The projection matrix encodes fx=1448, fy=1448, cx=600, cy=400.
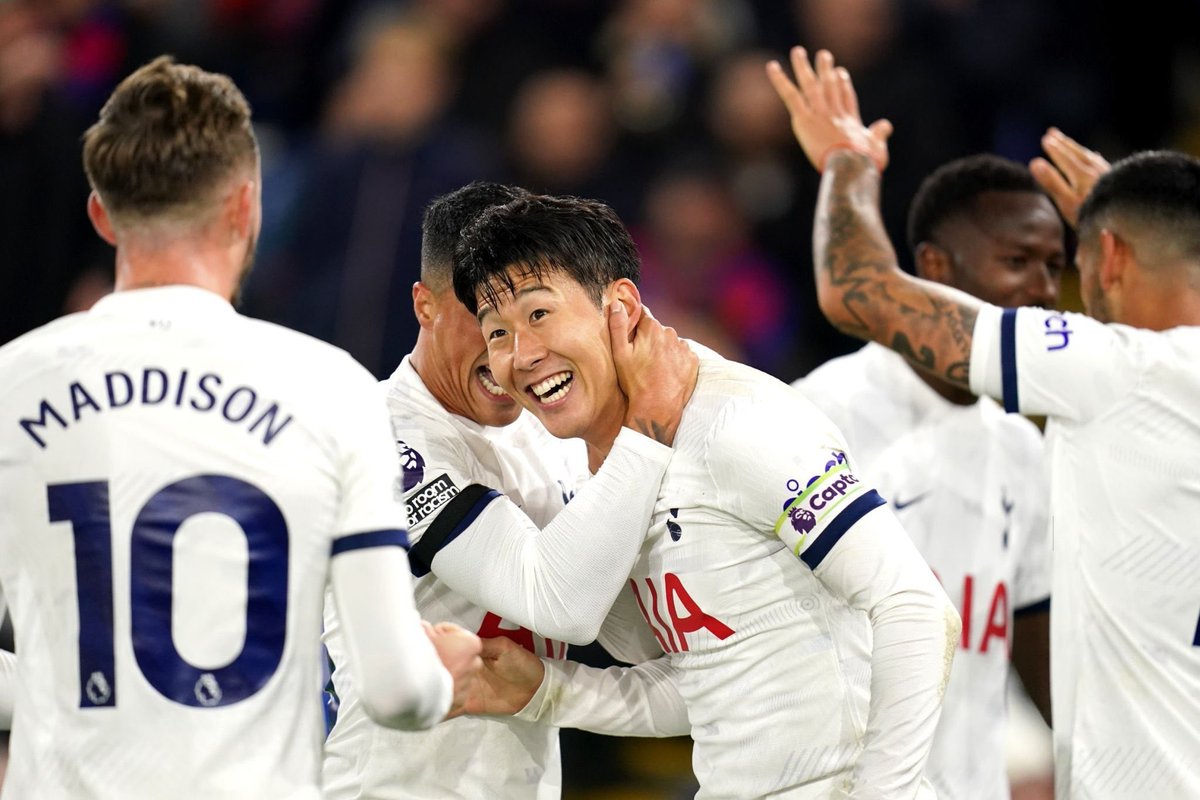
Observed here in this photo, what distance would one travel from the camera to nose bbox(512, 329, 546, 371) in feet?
10.1

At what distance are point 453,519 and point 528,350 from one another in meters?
0.40

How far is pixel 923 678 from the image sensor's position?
2.77 m

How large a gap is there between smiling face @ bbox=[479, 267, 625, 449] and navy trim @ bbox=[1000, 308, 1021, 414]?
101 centimetres

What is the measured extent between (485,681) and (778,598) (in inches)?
27.0

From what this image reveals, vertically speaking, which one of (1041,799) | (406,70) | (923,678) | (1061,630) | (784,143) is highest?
(406,70)

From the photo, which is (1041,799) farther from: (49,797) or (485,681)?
(49,797)

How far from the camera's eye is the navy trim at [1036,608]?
457 cm

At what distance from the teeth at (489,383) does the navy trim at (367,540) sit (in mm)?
1070

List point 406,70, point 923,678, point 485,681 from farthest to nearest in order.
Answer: point 406,70
point 485,681
point 923,678

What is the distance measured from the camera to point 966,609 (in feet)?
14.3

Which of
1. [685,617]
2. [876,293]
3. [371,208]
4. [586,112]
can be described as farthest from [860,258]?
[586,112]

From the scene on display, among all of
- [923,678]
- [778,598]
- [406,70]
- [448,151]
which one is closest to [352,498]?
[778,598]

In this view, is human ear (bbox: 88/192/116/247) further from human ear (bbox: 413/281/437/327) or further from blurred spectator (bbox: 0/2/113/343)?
blurred spectator (bbox: 0/2/113/343)

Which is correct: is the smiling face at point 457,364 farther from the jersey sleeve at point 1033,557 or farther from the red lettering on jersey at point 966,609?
the jersey sleeve at point 1033,557
